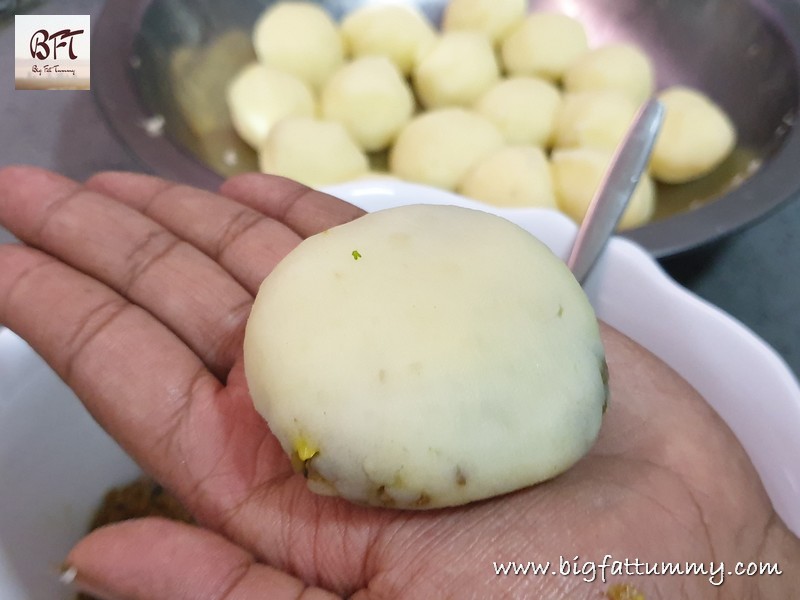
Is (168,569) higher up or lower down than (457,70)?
lower down

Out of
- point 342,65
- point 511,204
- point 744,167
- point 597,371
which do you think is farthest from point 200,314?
point 744,167

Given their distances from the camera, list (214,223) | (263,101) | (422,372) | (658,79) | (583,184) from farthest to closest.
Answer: (658,79)
(263,101)
(583,184)
(214,223)
(422,372)

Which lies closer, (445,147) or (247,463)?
(247,463)

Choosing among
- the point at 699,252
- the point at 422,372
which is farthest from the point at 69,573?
the point at 699,252

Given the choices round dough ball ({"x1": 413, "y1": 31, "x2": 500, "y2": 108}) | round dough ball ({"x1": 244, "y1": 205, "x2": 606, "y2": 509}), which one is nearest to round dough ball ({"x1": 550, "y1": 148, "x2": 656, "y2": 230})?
round dough ball ({"x1": 413, "y1": 31, "x2": 500, "y2": 108})

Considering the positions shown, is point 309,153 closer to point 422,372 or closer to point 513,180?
point 513,180

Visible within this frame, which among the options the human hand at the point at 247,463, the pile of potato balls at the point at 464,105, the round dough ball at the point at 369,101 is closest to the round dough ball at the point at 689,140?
the pile of potato balls at the point at 464,105

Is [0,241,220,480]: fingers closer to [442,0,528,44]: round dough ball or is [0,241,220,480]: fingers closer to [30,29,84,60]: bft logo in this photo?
[30,29,84,60]: bft logo
